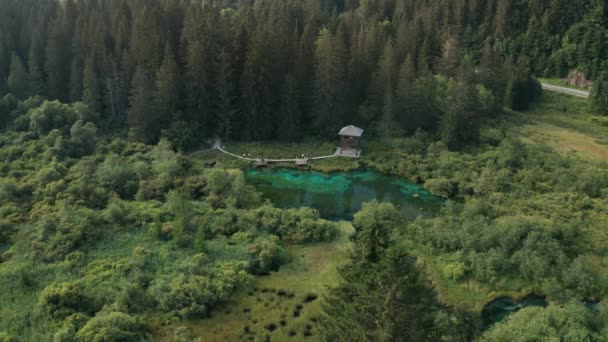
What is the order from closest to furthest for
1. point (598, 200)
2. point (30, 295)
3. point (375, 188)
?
point (30, 295) < point (598, 200) < point (375, 188)

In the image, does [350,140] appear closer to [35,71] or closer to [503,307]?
[503,307]

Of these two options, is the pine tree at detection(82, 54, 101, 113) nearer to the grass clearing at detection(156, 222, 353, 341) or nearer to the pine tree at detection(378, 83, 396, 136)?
the pine tree at detection(378, 83, 396, 136)

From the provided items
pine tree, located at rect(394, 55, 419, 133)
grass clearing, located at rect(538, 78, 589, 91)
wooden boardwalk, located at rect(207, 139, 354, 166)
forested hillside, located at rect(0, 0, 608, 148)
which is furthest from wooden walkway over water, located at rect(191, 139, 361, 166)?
grass clearing, located at rect(538, 78, 589, 91)

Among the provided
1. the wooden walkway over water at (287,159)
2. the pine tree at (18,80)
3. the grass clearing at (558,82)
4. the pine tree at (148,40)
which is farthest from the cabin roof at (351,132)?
the grass clearing at (558,82)

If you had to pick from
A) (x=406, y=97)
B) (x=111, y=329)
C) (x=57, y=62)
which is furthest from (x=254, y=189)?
(x=57, y=62)

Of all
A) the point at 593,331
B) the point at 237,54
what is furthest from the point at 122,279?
the point at 237,54

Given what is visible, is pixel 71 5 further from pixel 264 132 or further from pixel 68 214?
pixel 68 214
